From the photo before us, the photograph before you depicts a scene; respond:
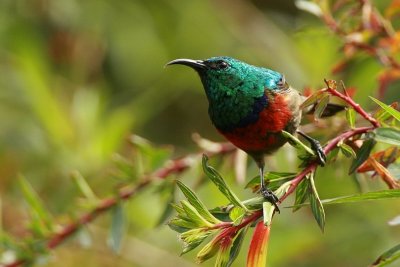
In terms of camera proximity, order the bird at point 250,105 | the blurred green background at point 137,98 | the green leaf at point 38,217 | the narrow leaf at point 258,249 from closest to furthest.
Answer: the narrow leaf at point 258,249 → the bird at point 250,105 → the green leaf at point 38,217 → the blurred green background at point 137,98

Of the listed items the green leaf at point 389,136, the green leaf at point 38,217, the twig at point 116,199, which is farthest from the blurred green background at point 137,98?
the green leaf at point 389,136

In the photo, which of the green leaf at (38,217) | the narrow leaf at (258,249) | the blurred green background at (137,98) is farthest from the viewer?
the blurred green background at (137,98)

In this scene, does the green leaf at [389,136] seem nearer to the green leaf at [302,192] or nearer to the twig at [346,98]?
the twig at [346,98]

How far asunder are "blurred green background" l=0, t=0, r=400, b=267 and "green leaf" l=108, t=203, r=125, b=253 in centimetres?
44

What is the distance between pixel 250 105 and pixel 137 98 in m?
2.59

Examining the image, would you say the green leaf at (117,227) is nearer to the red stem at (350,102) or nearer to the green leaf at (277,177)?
the green leaf at (277,177)

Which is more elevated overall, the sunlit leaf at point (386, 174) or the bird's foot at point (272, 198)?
the bird's foot at point (272, 198)

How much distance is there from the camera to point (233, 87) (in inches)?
96.3

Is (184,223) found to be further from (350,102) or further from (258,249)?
(350,102)

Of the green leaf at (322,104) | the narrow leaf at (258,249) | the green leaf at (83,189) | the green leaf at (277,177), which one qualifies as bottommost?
the green leaf at (83,189)

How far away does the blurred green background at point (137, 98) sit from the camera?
377 centimetres

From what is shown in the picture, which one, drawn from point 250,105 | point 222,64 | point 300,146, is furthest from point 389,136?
point 222,64

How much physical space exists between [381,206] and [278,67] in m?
1.38

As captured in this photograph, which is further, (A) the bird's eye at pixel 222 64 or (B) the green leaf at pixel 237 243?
(A) the bird's eye at pixel 222 64
